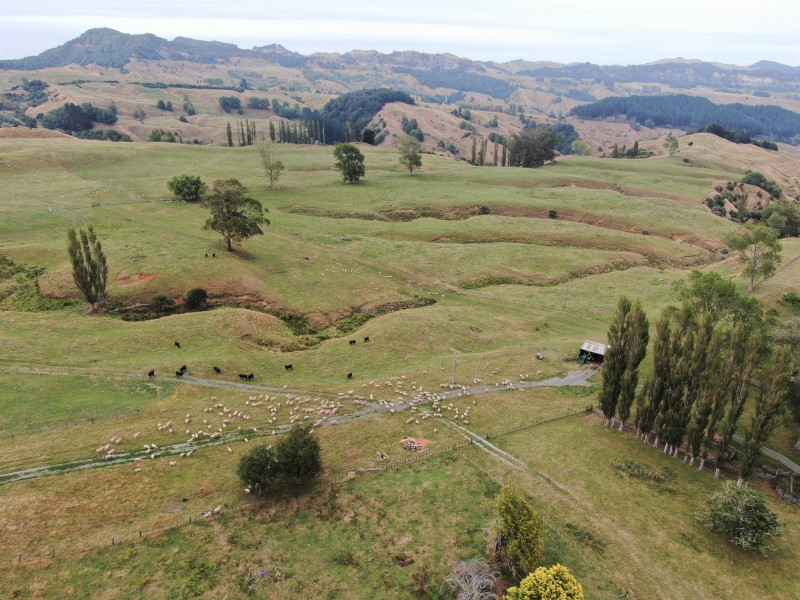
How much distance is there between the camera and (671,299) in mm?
87625

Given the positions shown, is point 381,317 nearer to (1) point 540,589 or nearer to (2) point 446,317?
(2) point 446,317

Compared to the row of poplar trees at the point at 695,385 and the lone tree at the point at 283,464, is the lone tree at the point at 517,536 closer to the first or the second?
the lone tree at the point at 283,464

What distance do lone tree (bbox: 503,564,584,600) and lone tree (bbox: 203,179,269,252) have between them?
78702 mm

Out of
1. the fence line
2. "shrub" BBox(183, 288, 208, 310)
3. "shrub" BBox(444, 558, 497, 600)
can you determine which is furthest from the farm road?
"shrub" BBox(183, 288, 208, 310)

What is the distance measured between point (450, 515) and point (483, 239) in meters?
85.8

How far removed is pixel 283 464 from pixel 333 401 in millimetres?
14688

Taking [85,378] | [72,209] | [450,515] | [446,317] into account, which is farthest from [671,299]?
[72,209]

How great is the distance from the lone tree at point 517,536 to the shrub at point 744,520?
623 inches

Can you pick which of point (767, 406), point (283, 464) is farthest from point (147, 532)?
point (767, 406)

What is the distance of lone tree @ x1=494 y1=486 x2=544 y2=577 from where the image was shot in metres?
33.6

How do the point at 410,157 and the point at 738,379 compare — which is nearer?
the point at 738,379

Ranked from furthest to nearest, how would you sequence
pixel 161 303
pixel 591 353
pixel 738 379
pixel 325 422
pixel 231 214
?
1. pixel 231 214
2. pixel 161 303
3. pixel 591 353
4. pixel 325 422
5. pixel 738 379

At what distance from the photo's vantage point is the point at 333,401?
55.0 meters

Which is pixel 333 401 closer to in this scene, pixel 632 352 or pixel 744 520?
pixel 632 352
